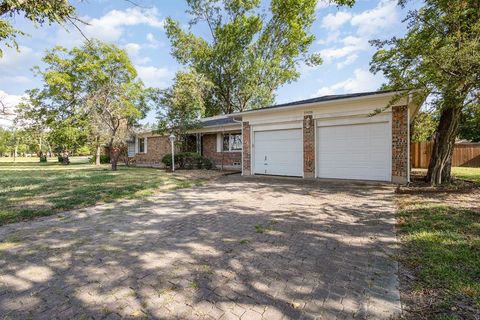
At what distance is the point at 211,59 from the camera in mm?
26453

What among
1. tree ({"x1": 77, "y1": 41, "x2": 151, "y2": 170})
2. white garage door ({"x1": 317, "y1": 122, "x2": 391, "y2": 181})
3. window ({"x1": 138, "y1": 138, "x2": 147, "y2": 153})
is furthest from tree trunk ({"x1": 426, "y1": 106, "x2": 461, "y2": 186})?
window ({"x1": 138, "y1": 138, "x2": 147, "y2": 153})

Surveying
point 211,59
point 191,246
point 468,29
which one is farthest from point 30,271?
point 211,59

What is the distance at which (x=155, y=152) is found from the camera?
69.6 feet

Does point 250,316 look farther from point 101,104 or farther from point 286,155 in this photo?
point 101,104

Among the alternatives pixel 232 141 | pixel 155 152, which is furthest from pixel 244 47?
pixel 155 152

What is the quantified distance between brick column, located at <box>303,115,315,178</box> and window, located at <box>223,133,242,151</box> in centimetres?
611

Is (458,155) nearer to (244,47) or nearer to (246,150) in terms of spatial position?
(246,150)

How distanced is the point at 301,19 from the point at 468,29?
68.9 ft

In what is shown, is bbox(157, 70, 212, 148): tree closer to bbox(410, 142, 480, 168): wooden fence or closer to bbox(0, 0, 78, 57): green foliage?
bbox(0, 0, 78, 57): green foliage

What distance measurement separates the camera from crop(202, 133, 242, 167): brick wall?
1629cm

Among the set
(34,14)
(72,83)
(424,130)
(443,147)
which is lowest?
(443,147)

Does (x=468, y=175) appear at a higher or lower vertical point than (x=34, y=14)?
lower

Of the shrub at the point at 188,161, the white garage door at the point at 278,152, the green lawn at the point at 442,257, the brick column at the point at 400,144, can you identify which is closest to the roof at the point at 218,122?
the shrub at the point at 188,161

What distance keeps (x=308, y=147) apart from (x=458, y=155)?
1536 cm
